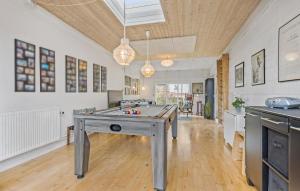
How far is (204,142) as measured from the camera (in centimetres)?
450

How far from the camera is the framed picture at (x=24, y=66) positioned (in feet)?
9.66

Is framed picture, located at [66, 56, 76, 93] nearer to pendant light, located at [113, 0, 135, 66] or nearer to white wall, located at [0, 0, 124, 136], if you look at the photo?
white wall, located at [0, 0, 124, 136]

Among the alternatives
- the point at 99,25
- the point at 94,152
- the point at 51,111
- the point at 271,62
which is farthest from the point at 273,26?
the point at 51,111

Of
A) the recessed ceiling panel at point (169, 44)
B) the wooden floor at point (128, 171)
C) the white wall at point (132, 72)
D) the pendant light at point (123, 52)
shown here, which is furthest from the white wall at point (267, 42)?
the white wall at point (132, 72)

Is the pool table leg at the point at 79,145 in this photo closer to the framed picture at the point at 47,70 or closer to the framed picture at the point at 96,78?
the framed picture at the point at 47,70

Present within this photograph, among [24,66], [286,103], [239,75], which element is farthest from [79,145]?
[239,75]

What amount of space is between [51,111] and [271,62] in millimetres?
3856

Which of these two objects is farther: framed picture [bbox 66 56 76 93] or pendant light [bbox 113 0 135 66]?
framed picture [bbox 66 56 76 93]

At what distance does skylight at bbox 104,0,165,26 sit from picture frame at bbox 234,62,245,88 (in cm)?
219

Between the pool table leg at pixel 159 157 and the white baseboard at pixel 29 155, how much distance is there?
7.35 ft

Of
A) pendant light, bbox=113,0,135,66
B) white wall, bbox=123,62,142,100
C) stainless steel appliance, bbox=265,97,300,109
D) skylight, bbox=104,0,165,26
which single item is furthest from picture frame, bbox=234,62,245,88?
white wall, bbox=123,62,142,100

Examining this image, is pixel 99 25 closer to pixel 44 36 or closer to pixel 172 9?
pixel 44 36

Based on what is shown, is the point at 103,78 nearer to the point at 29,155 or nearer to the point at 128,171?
the point at 29,155

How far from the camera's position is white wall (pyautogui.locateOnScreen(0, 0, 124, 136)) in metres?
2.78
